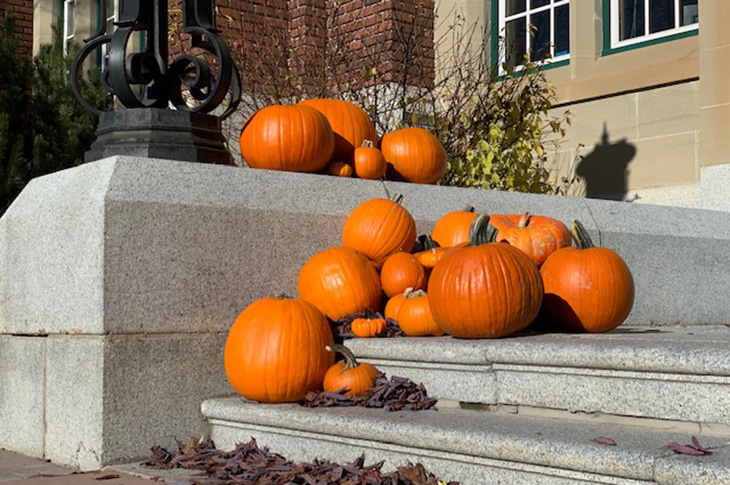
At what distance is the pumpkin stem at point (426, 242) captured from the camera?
→ 18.1ft

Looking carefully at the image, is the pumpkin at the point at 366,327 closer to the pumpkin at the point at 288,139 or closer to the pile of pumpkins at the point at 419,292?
the pile of pumpkins at the point at 419,292

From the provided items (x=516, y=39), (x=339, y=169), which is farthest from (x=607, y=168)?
(x=339, y=169)

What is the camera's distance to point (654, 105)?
9609 millimetres

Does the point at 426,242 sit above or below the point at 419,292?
above

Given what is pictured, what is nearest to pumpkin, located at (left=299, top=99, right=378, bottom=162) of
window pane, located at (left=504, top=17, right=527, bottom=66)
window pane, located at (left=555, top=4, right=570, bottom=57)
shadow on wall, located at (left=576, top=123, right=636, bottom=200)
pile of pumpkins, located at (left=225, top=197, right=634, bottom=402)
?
pile of pumpkins, located at (left=225, top=197, right=634, bottom=402)

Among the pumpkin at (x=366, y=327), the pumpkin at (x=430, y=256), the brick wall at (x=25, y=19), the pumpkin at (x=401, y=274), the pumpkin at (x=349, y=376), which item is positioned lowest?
the pumpkin at (x=349, y=376)

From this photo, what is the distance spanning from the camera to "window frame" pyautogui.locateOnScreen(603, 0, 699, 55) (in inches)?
379

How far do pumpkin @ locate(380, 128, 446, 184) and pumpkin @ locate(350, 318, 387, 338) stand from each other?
1.49 metres

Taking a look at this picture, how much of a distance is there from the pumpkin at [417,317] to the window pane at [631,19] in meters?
6.17

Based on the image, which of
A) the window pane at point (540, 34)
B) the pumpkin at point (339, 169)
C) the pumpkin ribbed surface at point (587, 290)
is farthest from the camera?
the window pane at point (540, 34)

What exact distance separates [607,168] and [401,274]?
18.0ft

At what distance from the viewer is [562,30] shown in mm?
10805

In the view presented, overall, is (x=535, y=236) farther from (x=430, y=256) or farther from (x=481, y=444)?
(x=481, y=444)

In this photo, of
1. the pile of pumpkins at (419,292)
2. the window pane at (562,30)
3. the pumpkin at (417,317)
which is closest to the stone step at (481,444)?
the pile of pumpkins at (419,292)
